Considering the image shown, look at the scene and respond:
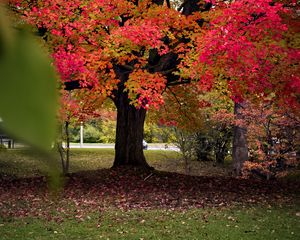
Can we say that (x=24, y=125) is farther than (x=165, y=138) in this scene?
No

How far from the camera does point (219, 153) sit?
1136 inches

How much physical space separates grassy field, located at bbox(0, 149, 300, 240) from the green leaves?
5.93 metres

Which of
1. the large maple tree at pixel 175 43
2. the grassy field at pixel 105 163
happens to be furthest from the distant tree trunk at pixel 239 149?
the large maple tree at pixel 175 43

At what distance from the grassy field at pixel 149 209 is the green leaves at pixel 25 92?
19.4 ft

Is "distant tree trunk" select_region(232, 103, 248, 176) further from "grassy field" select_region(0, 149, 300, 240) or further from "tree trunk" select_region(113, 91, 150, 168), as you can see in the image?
"tree trunk" select_region(113, 91, 150, 168)

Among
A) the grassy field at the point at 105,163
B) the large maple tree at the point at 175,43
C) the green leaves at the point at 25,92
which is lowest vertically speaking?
the grassy field at the point at 105,163

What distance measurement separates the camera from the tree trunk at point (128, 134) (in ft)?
57.3

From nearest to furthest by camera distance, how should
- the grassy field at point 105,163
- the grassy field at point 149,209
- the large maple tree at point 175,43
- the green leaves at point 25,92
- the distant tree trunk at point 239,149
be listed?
the green leaves at point 25,92 → the grassy field at point 149,209 → the large maple tree at point 175,43 → the distant tree trunk at point 239,149 → the grassy field at point 105,163

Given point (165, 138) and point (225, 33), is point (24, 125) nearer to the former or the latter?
point (225, 33)

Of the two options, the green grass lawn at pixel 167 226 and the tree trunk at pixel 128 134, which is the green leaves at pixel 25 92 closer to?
the green grass lawn at pixel 167 226

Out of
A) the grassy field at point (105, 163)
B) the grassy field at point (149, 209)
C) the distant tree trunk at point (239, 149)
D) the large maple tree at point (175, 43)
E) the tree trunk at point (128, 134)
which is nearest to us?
the grassy field at point (149, 209)

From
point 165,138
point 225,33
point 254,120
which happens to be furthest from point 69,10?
point 165,138

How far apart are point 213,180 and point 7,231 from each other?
8.72 m

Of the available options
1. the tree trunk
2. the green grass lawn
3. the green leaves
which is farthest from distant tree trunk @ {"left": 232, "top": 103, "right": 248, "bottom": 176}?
the green leaves
